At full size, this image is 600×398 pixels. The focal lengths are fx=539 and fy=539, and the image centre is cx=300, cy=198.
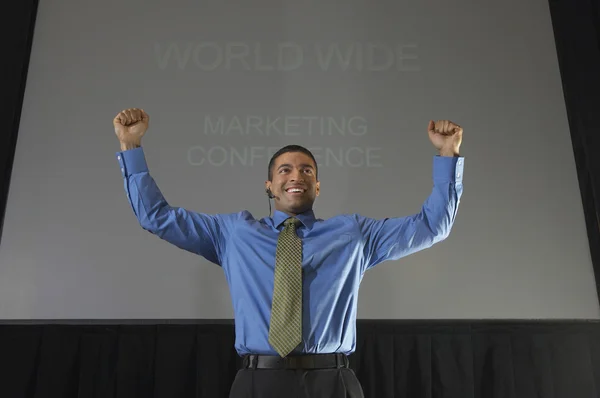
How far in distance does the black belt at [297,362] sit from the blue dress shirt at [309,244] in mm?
18

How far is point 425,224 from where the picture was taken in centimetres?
159

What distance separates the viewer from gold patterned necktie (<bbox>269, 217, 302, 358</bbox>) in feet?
4.55

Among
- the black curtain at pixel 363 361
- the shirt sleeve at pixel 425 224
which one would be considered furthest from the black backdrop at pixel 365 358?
the shirt sleeve at pixel 425 224

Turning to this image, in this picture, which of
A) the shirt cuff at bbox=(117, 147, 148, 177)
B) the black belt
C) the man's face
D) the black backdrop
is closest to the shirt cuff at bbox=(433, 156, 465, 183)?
the man's face

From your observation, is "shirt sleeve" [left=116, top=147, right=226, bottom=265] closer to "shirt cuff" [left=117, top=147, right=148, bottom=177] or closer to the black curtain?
"shirt cuff" [left=117, top=147, right=148, bottom=177]

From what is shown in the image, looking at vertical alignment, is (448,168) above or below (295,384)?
above

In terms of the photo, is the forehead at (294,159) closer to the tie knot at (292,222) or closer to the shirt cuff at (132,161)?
the tie knot at (292,222)

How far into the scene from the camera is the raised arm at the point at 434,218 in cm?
156

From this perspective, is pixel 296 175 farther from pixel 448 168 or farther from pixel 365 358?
pixel 365 358

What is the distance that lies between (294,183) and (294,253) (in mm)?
234

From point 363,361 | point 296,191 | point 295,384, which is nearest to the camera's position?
point 295,384

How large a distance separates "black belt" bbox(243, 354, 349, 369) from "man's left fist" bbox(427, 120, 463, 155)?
0.67m

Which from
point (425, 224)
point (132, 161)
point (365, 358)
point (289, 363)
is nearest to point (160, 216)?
point (132, 161)

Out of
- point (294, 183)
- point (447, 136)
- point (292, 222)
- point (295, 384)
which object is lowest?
point (295, 384)
